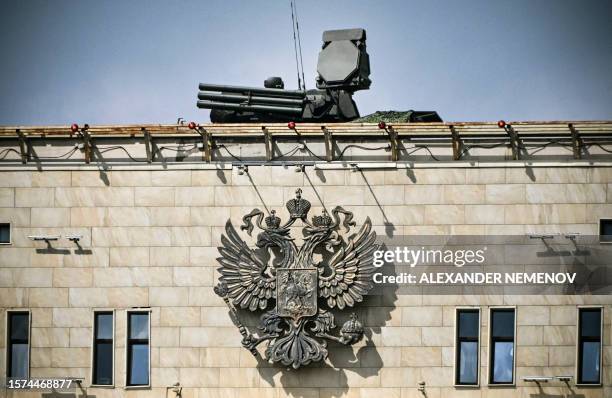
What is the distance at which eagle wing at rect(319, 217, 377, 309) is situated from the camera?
3625cm

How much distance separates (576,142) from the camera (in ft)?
119

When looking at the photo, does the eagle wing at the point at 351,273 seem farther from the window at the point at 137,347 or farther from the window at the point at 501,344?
the window at the point at 137,347

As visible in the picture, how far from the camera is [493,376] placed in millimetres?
36281

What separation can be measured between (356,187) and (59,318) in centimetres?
811

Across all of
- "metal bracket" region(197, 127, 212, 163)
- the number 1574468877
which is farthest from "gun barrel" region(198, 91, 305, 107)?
the number 1574468877

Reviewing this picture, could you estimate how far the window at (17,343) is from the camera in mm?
37438

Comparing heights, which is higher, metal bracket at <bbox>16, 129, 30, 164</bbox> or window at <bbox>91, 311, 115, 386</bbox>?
metal bracket at <bbox>16, 129, 30, 164</bbox>

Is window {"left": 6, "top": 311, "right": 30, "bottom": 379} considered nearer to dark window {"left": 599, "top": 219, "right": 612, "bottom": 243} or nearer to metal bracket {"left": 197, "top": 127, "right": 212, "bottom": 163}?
metal bracket {"left": 197, "top": 127, "right": 212, "bottom": 163}

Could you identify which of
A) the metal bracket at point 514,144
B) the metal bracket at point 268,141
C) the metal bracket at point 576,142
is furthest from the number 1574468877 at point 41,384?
the metal bracket at point 576,142

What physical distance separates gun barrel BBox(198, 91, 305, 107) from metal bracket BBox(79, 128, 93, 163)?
3.78 m

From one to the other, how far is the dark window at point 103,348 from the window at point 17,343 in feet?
5.73

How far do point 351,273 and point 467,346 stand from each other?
3361mm

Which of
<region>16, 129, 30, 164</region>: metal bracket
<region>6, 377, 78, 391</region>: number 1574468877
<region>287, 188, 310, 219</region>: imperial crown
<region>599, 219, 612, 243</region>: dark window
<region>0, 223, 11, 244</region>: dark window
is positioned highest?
<region>16, 129, 30, 164</region>: metal bracket

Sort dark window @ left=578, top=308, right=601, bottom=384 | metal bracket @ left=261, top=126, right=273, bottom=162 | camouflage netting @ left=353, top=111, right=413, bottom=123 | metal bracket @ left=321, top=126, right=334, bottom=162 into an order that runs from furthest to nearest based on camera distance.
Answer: camouflage netting @ left=353, top=111, right=413, bottom=123
metal bracket @ left=261, top=126, right=273, bottom=162
metal bracket @ left=321, top=126, right=334, bottom=162
dark window @ left=578, top=308, right=601, bottom=384
